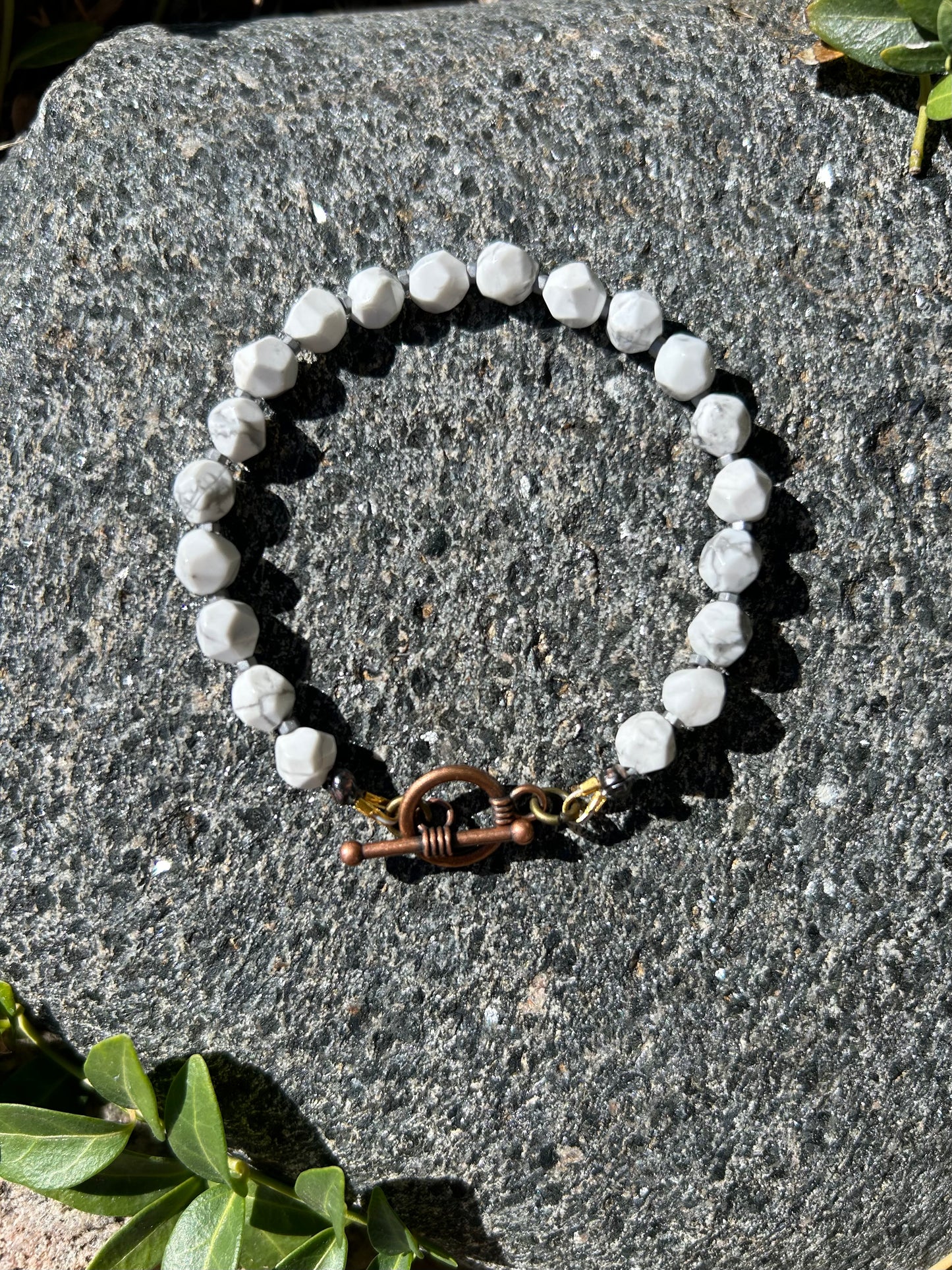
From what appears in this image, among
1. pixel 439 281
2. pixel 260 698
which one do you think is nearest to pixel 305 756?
pixel 260 698

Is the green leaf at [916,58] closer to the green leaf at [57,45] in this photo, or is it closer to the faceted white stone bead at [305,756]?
the faceted white stone bead at [305,756]

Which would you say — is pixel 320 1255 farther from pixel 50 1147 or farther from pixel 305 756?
pixel 305 756

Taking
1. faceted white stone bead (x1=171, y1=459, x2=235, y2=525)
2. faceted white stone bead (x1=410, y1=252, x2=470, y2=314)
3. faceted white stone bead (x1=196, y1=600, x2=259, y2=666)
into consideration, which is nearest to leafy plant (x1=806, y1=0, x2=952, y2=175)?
faceted white stone bead (x1=410, y1=252, x2=470, y2=314)

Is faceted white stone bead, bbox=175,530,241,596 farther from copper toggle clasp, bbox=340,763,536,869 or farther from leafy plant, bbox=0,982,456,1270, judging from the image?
leafy plant, bbox=0,982,456,1270

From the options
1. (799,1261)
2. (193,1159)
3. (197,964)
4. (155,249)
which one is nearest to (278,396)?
(155,249)

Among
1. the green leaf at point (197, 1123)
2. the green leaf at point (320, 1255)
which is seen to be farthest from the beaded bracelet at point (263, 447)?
the green leaf at point (320, 1255)

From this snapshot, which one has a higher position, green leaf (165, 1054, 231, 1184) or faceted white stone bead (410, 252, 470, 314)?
faceted white stone bead (410, 252, 470, 314)
